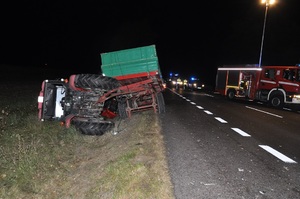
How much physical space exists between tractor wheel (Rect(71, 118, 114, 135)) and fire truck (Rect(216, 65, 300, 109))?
13345 millimetres

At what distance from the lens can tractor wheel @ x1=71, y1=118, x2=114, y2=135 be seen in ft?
25.1

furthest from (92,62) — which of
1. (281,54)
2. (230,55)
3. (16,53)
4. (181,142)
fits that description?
(181,142)

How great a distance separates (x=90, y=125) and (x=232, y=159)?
3826 millimetres

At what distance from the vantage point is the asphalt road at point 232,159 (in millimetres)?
4316

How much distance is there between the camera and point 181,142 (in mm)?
6906

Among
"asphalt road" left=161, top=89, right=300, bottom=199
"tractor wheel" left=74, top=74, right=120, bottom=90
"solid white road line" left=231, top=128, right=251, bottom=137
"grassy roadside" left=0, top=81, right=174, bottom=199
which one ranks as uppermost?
"tractor wheel" left=74, top=74, right=120, bottom=90

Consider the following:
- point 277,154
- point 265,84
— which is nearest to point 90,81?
point 277,154

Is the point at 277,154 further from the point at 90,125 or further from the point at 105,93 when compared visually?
the point at 105,93

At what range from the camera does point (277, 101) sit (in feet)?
58.6

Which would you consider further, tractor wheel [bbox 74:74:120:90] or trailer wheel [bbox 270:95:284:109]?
trailer wheel [bbox 270:95:284:109]

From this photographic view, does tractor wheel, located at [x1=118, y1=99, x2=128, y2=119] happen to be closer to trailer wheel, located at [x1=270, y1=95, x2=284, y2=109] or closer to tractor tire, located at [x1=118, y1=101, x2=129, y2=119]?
tractor tire, located at [x1=118, y1=101, x2=129, y2=119]

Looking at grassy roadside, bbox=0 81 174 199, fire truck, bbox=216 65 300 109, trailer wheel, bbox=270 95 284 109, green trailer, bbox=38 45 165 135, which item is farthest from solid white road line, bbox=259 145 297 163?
trailer wheel, bbox=270 95 284 109

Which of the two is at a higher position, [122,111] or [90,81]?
[90,81]

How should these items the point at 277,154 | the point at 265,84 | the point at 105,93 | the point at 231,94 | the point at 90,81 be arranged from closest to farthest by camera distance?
1. the point at 277,154
2. the point at 90,81
3. the point at 105,93
4. the point at 265,84
5. the point at 231,94
